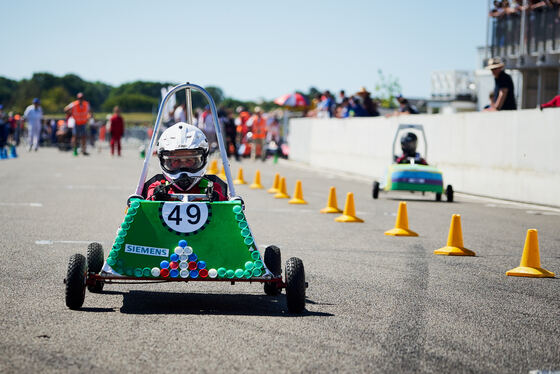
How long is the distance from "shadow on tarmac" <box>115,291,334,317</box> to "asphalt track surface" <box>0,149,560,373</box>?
14 millimetres

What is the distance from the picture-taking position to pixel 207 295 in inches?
282

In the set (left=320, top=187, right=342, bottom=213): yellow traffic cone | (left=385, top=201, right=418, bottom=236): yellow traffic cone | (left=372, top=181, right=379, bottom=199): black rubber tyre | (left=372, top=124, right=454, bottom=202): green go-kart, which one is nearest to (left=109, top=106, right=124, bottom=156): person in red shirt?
(left=372, top=181, right=379, bottom=199): black rubber tyre

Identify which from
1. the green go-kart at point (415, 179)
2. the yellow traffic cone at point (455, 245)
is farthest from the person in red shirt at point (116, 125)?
the yellow traffic cone at point (455, 245)

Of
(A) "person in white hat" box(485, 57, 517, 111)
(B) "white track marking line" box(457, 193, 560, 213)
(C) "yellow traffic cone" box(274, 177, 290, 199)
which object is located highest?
(A) "person in white hat" box(485, 57, 517, 111)

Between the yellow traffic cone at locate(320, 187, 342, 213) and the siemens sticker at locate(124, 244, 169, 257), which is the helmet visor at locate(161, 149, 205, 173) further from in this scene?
the yellow traffic cone at locate(320, 187, 342, 213)

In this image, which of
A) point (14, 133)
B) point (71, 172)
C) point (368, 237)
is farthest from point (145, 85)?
point (368, 237)

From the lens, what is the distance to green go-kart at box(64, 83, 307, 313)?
21.0 feet

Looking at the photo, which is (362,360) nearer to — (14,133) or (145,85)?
(14,133)

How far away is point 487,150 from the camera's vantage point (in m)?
18.6

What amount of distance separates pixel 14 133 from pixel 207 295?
47.2 metres

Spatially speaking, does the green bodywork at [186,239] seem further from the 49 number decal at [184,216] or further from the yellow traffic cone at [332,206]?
the yellow traffic cone at [332,206]

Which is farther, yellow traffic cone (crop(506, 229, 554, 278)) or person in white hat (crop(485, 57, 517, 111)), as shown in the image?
person in white hat (crop(485, 57, 517, 111))

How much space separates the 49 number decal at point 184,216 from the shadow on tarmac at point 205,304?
1.79 ft

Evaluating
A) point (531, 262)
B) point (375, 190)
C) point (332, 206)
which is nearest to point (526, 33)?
point (375, 190)
